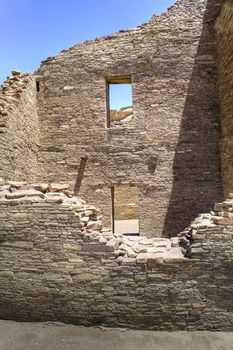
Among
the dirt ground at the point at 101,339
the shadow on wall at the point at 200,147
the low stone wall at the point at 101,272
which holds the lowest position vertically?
the dirt ground at the point at 101,339

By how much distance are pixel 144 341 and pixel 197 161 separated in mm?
5535

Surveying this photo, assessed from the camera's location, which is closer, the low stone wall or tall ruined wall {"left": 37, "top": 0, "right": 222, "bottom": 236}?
the low stone wall

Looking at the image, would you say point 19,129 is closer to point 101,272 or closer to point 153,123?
point 153,123

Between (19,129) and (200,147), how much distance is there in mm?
5304

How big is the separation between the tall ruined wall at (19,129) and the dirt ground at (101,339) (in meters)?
3.76

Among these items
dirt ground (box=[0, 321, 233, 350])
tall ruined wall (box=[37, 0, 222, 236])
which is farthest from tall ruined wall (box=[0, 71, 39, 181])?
dirt ground (box=[0, 321, 233, 350])

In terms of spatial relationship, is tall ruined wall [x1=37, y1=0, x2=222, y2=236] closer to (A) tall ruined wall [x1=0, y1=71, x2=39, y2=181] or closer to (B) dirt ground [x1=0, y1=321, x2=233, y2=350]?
(A) tall ruined wall [x1=0, y1=71, x2=39, y2=181]

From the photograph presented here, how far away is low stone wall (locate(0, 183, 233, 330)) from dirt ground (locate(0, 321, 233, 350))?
0.14 meters

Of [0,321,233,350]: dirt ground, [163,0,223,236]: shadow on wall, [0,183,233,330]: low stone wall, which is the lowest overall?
[0,321,233,350]: dirt ground

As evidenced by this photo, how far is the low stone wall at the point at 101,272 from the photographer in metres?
4.40

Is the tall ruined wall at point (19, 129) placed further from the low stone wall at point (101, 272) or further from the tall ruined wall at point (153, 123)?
the low stone wall at point (101, 272)

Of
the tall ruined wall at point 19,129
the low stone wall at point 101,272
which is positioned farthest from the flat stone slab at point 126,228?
the low stone wall at point 101,272

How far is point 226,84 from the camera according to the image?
7.89m

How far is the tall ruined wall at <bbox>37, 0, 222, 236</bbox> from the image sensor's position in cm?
845
